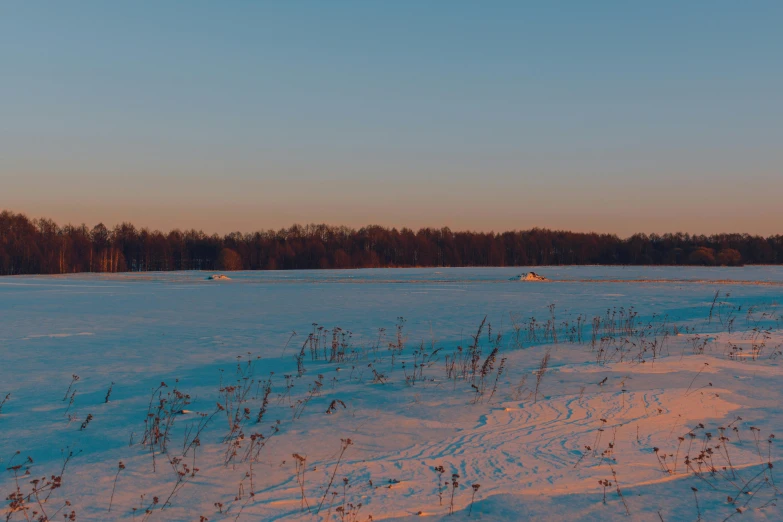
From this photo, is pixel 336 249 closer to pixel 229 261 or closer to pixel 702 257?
pixel 229 261

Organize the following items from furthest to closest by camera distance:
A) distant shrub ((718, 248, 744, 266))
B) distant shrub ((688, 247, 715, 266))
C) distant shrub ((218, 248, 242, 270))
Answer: distant shrub ((688, 247, 715, 266)), distant shrub ((718, 248, 744, 266)), distant shrub ((218, 248, 242, 270))

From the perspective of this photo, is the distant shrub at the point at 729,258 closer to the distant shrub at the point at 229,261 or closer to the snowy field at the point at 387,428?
the distant shrub at the point at 229,261

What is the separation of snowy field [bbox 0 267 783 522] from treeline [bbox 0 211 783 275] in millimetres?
64588

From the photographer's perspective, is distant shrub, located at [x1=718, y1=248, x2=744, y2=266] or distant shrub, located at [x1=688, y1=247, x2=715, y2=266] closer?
distant shrub, located at [x1=718, y1=248, x2=744, y2=266]

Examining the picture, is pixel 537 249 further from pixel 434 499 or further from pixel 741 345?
pixel 434 499

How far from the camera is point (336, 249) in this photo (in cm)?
9212

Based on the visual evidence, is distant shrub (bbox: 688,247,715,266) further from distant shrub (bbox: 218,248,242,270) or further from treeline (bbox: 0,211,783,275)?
distant shrub (bbox: 218,248,242,270)

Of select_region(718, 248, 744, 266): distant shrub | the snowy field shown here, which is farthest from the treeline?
the snowy field

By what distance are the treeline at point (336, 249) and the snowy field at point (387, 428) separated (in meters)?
64.6

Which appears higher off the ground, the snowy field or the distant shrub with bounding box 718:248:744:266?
the distant shrub with bounding box 718:248:744:266

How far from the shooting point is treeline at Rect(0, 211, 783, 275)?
7719 centimetres

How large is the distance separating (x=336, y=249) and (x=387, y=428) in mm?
86488

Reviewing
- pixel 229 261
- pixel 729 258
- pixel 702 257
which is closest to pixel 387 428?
pixel 229 261

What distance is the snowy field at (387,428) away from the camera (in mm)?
4320
